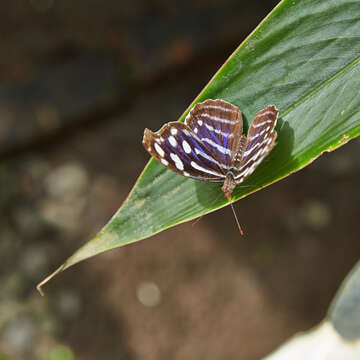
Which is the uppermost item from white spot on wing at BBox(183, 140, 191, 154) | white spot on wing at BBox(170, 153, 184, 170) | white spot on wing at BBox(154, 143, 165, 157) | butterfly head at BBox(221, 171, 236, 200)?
white spot on wing at BBox(154, 143, 165, 157)

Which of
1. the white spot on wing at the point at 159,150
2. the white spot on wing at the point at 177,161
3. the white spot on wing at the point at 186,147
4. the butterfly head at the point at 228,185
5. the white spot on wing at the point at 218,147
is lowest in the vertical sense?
the butterfly head at the point at 228,185

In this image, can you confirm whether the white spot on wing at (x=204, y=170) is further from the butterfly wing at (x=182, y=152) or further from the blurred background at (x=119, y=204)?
the blurred background at (x=119, y=204)

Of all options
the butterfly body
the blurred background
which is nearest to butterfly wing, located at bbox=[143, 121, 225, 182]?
the butterfly body

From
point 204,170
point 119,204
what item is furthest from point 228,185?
point 119,204

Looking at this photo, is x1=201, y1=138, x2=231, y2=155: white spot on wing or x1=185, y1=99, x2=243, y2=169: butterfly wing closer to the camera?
x1=185, y1=99, x2=243, y2=169: butterfly wing

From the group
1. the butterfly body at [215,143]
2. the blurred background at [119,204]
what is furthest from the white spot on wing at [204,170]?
the blurred background at [119,204]

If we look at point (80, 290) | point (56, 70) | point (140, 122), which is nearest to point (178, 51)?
point (140, 122)

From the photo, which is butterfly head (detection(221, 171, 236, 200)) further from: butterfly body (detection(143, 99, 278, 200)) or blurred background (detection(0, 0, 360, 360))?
blurred background (detection(0, 0, 360, 360))
